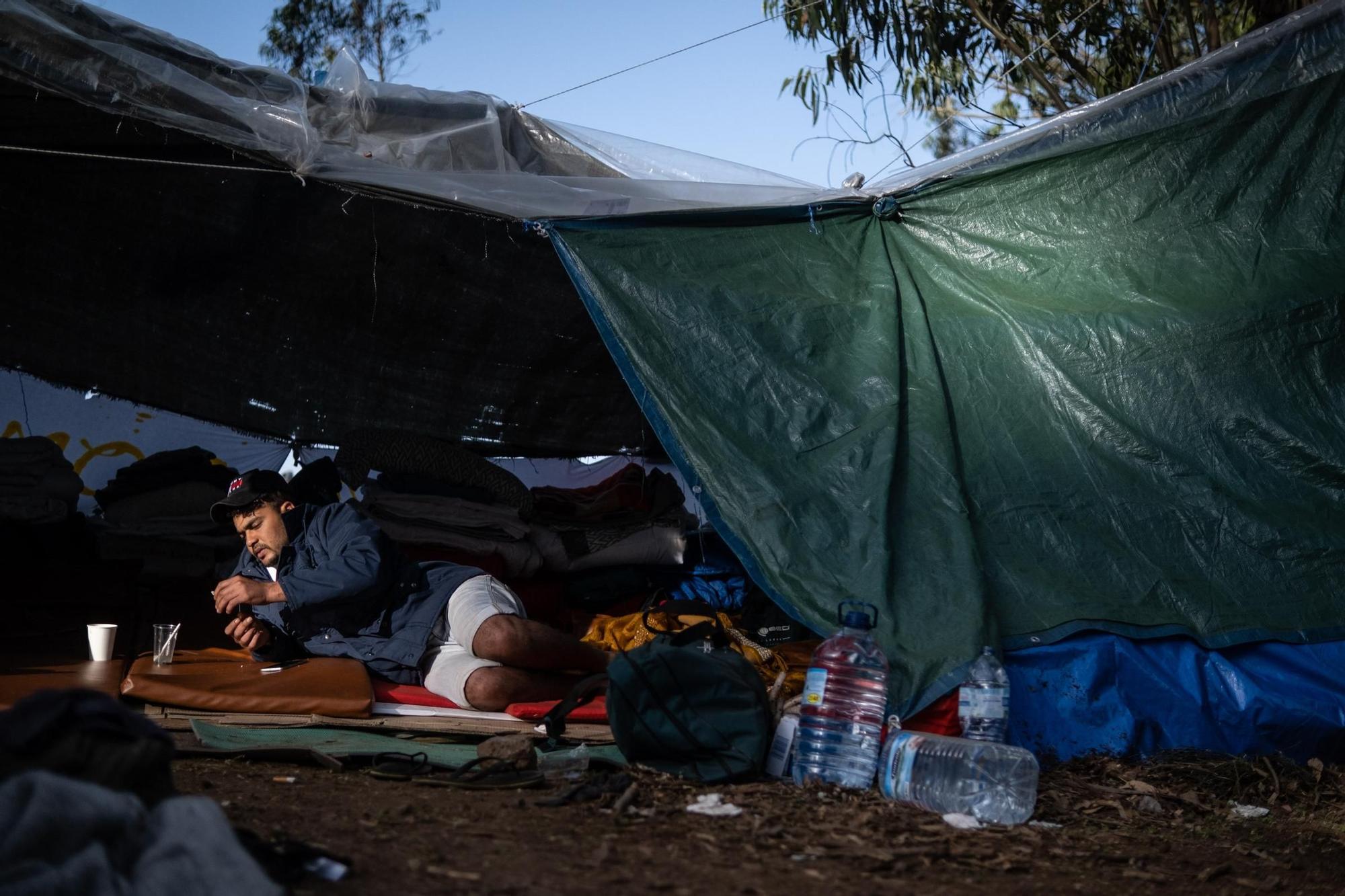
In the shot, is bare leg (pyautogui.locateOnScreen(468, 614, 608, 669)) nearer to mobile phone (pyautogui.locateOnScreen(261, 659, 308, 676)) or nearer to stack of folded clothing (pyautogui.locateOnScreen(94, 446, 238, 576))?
mobile phone (pyautogui.locateOnScreen(261, 659, 308, 676))

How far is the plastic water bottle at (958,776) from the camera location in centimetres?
347

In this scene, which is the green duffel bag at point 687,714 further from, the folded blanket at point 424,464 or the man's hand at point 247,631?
the folded blanket at point 424,464

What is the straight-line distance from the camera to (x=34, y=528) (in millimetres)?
5457

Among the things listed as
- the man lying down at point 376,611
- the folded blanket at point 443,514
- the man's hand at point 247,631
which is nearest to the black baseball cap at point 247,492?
the man lying down at point 376,611

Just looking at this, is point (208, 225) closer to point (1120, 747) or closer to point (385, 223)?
point (385, 223)

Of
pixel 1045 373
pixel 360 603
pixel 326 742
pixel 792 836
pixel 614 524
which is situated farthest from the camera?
pixel 614 524

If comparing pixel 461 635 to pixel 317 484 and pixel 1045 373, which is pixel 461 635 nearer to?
pixel 317 484

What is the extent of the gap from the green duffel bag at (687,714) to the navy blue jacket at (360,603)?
130 centimetres

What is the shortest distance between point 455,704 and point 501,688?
24 cm

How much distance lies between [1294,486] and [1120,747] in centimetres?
134

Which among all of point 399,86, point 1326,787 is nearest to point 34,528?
point 399,86

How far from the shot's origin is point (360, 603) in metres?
4.56

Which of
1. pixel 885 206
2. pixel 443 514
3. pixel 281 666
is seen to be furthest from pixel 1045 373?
pixel 281 666

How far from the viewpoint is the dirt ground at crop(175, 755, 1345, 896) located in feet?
8.23
